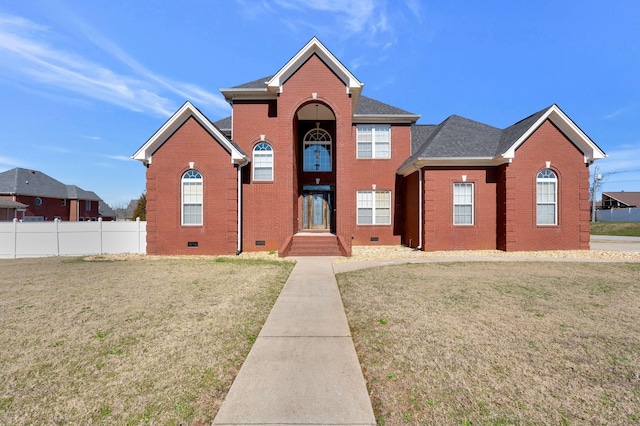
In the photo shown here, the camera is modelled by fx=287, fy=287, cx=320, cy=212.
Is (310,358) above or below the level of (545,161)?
below

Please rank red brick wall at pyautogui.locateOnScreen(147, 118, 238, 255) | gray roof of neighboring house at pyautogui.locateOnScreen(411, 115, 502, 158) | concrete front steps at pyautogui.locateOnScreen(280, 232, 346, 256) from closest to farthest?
1. concrete front steps at pyautogui.locateOnScreen(280, 232, 346, 256)
2. red brick wall at pyautogui.locateOnScreen(147, 118, 238, 255)
3. gray roof of neighboring house at pyautogui.locateOnScreen(411, 115, 502, 158)

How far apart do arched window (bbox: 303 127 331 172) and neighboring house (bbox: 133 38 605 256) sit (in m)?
2.15

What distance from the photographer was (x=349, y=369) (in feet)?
12.0

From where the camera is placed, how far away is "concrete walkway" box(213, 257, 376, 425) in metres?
2.79

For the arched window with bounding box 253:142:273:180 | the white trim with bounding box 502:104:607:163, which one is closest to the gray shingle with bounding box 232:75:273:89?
the arched window with bounding box 253:142:273:180

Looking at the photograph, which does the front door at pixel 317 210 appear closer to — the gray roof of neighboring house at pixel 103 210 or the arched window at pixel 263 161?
the arched window at pixel 263 161

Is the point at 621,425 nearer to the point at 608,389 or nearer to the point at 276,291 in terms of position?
the point at 608,389

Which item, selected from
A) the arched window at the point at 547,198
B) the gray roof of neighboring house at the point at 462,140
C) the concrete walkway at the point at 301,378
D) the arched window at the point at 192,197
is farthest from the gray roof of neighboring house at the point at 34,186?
the arched window at the point at 547,198

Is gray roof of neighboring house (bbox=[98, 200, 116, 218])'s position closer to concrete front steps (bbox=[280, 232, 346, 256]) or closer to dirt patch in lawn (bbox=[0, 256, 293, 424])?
dirt patch in lawn (bbox=[0, 256, 293, 424])

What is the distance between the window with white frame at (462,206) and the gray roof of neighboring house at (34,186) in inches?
1978

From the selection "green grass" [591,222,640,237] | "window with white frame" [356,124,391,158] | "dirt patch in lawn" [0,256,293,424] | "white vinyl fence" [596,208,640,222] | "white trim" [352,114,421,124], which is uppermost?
"white trim" [352,114,421,124]

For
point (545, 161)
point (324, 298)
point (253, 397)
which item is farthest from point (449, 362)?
point (545, 161)

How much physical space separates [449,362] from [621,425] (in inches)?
62.2

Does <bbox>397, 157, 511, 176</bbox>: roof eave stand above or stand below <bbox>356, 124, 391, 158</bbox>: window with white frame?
below
